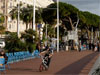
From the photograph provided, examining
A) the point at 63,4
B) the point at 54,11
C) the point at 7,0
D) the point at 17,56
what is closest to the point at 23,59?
the point at 17,56

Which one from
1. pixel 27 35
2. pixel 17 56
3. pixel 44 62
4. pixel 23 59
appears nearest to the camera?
pixel 44 62

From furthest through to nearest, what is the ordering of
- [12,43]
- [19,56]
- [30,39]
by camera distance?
[30,39]
[12,43]
[19,56]

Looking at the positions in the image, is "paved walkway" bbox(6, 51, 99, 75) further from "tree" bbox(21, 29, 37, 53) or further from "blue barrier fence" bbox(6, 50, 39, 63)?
"tree" bbox(21, 29, 37, 53)

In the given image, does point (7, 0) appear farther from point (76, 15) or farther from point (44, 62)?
point (44, 62)

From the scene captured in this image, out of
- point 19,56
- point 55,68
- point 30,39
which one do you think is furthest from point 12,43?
point 55,68

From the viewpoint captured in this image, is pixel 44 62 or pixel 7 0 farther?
pixel 7 0

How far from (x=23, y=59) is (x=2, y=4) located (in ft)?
193

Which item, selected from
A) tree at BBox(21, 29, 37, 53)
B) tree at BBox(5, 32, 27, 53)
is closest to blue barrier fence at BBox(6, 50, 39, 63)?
tree at BBox(21, 29, 37, 53)

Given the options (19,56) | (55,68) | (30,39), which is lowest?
(55,68)

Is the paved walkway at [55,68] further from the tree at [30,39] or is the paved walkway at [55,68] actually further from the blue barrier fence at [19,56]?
the tree at [30,39]

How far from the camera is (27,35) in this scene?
2581 centimetres

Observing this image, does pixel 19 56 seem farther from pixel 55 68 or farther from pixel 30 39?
pixel 55 68

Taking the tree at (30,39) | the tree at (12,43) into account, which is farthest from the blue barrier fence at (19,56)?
the tree at (12,43)

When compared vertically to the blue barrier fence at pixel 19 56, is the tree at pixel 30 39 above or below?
above
